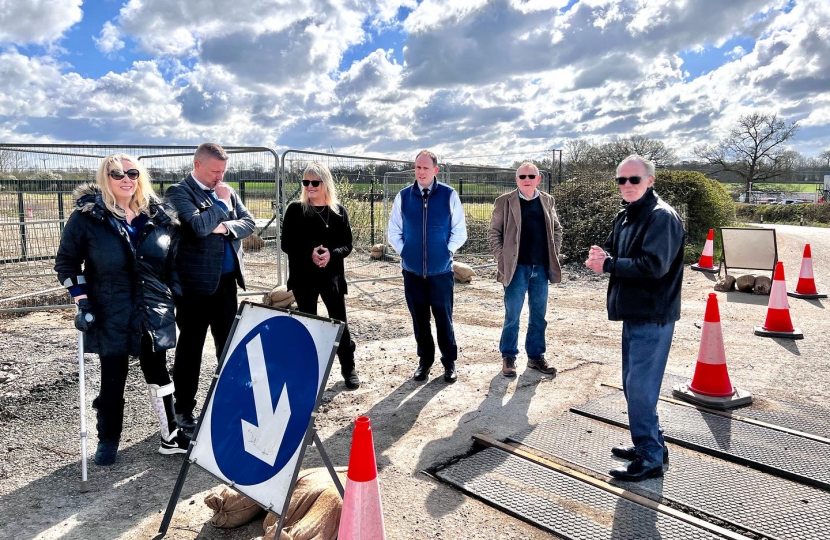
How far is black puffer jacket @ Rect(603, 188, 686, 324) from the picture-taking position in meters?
3.26

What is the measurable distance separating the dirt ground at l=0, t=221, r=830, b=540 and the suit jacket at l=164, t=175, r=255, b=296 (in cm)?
123

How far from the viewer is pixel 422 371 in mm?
5445

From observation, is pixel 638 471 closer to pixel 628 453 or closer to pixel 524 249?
pixel 628 453

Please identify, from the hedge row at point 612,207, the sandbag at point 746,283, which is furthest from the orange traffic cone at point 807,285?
the hedge row at point 612,207

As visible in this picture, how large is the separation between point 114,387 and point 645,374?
337 cm

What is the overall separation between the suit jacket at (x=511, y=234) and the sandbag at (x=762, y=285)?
576cm

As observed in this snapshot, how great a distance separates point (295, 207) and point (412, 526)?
113 inches

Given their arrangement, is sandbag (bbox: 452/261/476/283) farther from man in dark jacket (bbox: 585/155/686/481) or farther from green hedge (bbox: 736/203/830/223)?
green hedge (bbox: 736/203/830/223)

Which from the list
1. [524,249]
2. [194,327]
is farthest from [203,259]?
[524,249]

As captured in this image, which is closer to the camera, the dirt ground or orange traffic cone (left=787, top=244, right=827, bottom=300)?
the dirt ground

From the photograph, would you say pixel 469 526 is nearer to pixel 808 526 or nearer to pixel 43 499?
pixel 808 526

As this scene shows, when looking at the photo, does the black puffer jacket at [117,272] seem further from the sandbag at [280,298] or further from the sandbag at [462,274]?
the sandbag at [462,274]

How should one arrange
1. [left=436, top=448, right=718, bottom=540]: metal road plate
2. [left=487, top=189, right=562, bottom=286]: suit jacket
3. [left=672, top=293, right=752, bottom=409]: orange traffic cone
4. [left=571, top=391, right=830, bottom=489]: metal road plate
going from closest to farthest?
[left=436, top=448, right=718, bottom=540]: metal road plate < [left=571, top=391, right=830, bottom=489]: metal road plate < [left=672, top=293, right=752, bottom=409]: orange traffic cone < [left=487, top=189, right=562, bottom=286]: suit jacket

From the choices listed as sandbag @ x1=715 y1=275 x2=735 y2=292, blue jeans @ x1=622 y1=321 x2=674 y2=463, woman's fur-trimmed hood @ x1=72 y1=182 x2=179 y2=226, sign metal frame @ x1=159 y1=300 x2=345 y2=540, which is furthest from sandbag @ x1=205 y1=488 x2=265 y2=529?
sandbag @ x1=715 y1=275 x2=735 y2=292
